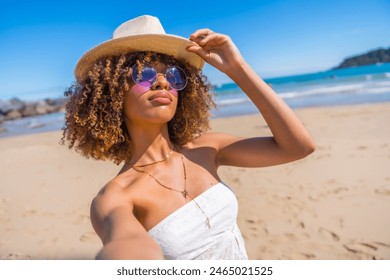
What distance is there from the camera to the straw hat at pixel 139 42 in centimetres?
150

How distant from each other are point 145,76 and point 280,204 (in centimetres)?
264

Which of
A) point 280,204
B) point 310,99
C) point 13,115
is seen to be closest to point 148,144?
point 280,204

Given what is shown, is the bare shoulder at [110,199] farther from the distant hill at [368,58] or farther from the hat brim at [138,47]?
the distant hill at [368,58]

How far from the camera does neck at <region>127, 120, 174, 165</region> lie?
155 cm

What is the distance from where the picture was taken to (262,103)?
56.9 inches

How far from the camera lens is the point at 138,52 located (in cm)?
157

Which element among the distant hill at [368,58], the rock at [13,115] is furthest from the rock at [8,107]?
the distant hill at [368,58]

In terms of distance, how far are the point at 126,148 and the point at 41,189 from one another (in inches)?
150

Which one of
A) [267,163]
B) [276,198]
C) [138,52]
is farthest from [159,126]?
[276,198]

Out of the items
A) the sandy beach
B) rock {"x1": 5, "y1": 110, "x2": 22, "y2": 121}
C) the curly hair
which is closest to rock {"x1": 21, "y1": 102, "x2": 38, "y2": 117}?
rock {"x1": 5, "y1": 110, "x2": 22, "y2": 121}

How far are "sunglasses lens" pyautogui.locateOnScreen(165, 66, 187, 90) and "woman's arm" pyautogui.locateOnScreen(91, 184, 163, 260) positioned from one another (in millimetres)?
468

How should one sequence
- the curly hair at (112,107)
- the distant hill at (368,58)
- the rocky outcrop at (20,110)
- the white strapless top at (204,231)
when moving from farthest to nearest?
the distant hill at (368,58) → the rocky outcrop at (20,110) → the curly hair at (112,107) → the white strapless top at (204,231)

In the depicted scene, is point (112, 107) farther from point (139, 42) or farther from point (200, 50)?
point (200, 50)
